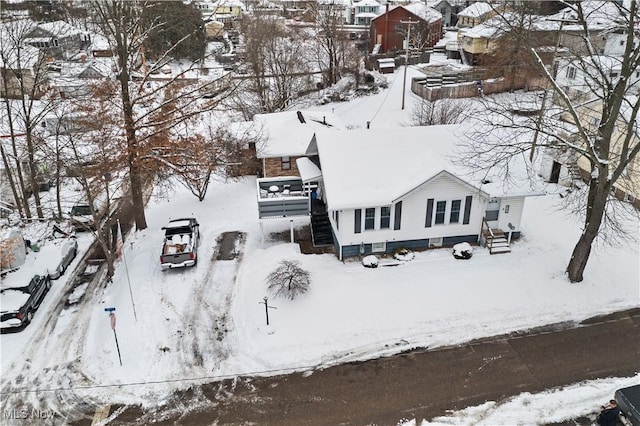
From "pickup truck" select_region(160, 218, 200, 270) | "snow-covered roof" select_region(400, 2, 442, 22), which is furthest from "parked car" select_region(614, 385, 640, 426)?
"snow-covered roof" select_region(400, 2, 442, 22)

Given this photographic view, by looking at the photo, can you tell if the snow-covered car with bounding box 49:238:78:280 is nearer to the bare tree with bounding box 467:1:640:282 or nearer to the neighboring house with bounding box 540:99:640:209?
the bare tree with bounding box 467:1:640:282

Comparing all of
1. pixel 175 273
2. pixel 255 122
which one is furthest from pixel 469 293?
pixel 255 122

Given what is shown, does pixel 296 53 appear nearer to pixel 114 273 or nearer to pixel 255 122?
pixel 255 122

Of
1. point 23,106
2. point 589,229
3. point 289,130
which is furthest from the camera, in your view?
point 289,130

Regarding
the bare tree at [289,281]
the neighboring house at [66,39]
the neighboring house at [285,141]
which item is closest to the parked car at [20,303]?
the bare tree at [289,281]

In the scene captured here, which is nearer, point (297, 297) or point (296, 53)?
point (297, 297)

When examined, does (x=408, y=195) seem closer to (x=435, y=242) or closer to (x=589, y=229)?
(x=435, y=242)

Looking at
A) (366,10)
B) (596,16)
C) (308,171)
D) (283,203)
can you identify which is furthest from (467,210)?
(366,10)
